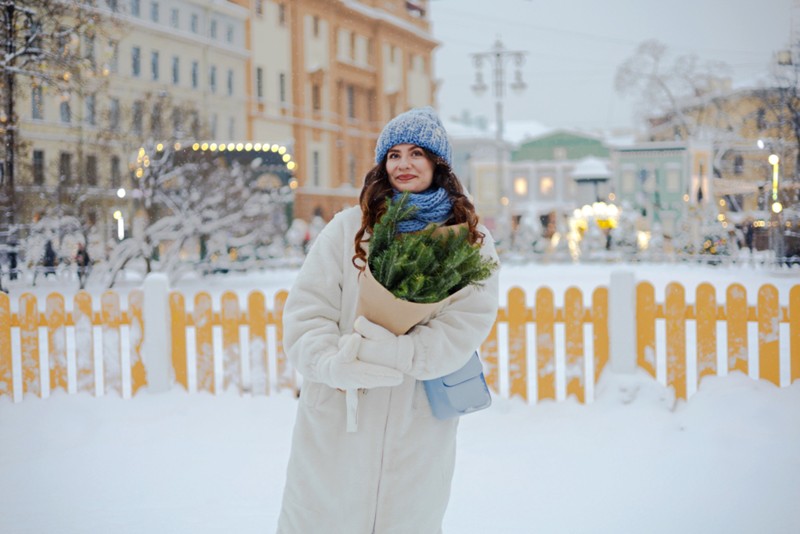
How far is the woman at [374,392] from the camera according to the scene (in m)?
2.31

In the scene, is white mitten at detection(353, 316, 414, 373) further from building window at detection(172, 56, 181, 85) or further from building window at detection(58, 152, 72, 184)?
building window at detection(172, 56, 181, 85)

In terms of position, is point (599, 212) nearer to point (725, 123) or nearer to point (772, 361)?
point (725, 123)

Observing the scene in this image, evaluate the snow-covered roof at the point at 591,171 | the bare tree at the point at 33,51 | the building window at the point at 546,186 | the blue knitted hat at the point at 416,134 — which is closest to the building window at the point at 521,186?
the building window at the point at 546,186

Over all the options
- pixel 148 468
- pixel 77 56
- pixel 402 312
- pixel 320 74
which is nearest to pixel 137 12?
pixel 320 74

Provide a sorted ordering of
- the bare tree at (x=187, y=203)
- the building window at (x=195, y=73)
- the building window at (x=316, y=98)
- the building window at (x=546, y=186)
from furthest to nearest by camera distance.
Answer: the building window at (x=546, y=186) < the building window at (x=316, y=98) < the building window at (x=195, y=73) < the bare tree at (x=187, y=203)

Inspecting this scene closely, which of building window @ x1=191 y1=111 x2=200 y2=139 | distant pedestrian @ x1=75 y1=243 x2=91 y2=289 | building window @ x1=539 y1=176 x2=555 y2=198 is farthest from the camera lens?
building window @ x1=539 y1=176 x2=555 y2=198

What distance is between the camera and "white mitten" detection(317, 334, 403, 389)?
7.09 ft

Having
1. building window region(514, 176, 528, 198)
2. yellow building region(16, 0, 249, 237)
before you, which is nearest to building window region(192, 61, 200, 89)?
yellow building region(16, 0, 249, 237)

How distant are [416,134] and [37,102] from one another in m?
7.07

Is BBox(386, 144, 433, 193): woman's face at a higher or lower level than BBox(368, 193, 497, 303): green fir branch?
higher

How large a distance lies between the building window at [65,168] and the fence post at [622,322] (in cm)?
1008

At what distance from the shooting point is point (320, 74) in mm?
41250

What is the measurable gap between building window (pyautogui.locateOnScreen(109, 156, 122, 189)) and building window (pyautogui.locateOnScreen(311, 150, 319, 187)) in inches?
928

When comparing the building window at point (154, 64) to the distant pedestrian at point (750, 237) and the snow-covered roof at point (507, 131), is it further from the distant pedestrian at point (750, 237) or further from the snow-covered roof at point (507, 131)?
the snow-covered roof at point (507, 131)
